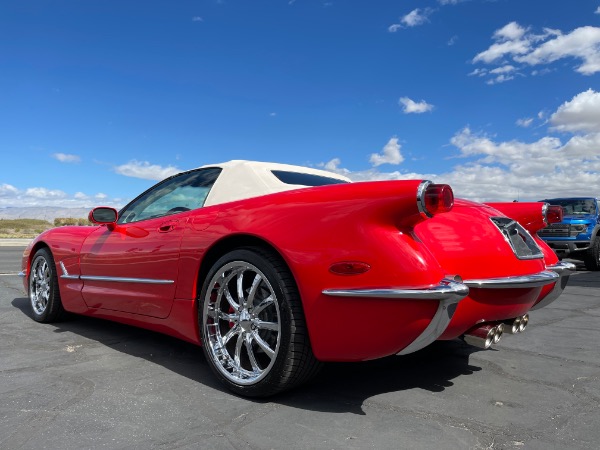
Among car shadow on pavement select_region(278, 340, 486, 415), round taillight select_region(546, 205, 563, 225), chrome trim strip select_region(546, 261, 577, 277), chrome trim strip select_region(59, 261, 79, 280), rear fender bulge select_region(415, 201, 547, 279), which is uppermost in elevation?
round taillight select_region(546, 205, 563, 225)

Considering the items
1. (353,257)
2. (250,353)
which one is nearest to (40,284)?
(250,353)

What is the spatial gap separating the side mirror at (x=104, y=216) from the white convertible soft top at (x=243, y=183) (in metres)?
1.07

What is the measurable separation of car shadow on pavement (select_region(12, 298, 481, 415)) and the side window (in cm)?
98

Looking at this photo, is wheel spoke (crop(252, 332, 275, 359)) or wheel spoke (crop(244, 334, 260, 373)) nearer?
wheel spoke (crop(252, 332, 275, 359))

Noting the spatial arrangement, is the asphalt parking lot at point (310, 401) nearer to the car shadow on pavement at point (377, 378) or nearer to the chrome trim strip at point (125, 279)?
the car shadow on pavement at point (377, 378)

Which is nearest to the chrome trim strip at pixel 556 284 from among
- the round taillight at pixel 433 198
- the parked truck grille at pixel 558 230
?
the round taillight at pixel 433 198

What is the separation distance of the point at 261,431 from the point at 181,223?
1.44 meters

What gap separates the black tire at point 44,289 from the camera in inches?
176

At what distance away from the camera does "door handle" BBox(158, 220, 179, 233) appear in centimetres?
318

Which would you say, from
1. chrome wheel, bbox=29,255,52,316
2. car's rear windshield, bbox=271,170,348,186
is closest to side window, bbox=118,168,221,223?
car's rear windshield, bbox=271,170,348,186

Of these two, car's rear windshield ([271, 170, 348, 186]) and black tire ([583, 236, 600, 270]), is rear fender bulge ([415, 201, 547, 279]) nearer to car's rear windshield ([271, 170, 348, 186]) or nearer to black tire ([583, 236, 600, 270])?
car's rear windshield ([271, 170, 348, 186])

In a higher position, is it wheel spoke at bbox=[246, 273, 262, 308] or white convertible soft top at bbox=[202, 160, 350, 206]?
white convertible soft top at bbox=[202, 160, 350, 206]

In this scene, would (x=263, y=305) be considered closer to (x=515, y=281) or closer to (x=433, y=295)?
(x=433, y=295)

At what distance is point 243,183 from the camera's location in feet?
10.5
